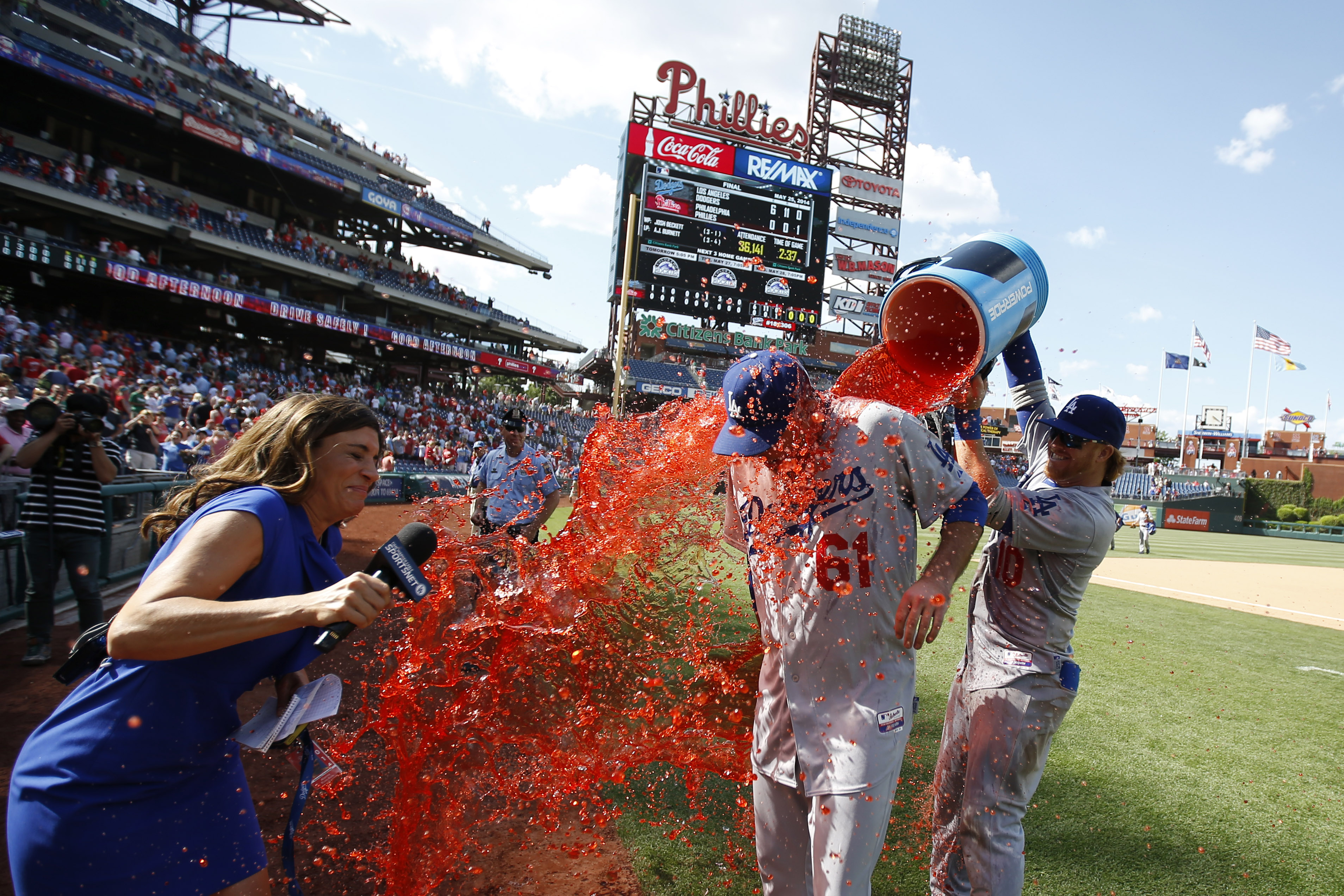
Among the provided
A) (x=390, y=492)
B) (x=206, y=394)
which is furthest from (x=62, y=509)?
(x=206, y=394)

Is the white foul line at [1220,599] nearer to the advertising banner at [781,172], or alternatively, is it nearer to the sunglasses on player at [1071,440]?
the sunglasses on player at [1071,440]

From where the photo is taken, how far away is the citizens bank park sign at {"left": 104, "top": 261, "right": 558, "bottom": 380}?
25.3 metres

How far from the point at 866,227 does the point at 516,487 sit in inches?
1455

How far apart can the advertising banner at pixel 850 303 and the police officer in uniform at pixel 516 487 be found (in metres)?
34.6

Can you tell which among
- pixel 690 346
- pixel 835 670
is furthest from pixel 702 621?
pixel 690 346

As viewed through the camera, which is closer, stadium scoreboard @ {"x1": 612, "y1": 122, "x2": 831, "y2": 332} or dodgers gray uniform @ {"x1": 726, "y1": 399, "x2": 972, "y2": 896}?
dodgers gray uniform @ {"x1": 726, "y1": 399, "x2": 972, "y2": 896}

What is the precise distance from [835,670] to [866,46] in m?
47.7

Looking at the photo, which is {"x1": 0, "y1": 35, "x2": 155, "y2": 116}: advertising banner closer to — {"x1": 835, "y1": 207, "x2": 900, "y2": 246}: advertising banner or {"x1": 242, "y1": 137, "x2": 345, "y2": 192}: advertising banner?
{"x1": 242, "y1": 137, "x2": 345, "y2": 192}: advertising banner

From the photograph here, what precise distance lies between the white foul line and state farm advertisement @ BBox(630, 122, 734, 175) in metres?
25.6

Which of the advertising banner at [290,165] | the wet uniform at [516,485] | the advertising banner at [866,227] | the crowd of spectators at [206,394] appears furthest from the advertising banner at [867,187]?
the wet uniform at [516,485]

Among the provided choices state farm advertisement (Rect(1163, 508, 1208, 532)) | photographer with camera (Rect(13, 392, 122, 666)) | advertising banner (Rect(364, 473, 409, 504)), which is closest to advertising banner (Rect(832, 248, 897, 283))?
state farm advertisement (Rect(1163, 508, 1208, 532))

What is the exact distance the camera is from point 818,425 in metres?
2.24

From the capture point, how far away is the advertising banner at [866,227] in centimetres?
3872

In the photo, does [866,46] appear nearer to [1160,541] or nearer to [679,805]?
[1160,541]
